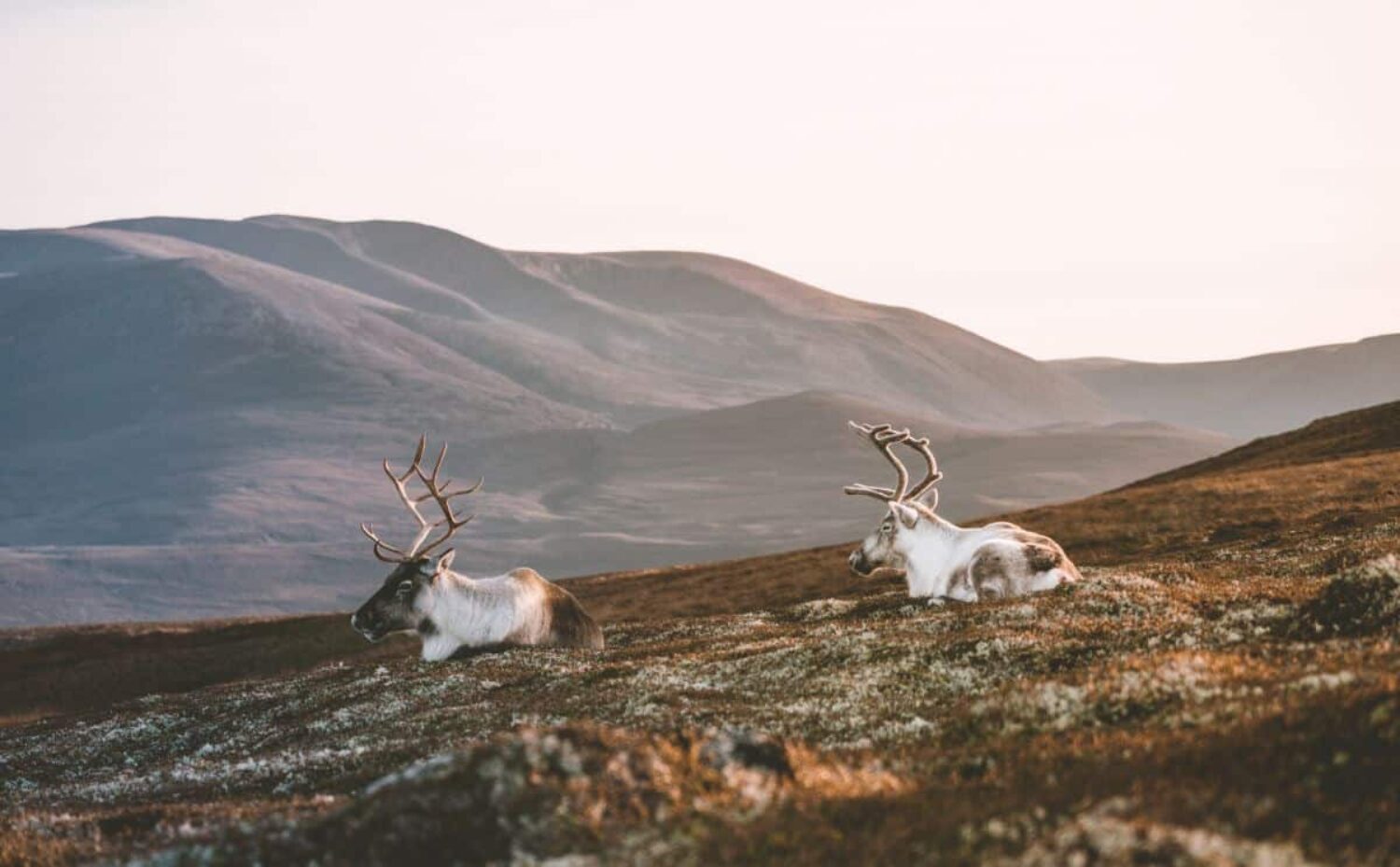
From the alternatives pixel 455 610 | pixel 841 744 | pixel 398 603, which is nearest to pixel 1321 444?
pixel 455 610

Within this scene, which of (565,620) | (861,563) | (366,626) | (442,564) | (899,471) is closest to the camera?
(366,626)

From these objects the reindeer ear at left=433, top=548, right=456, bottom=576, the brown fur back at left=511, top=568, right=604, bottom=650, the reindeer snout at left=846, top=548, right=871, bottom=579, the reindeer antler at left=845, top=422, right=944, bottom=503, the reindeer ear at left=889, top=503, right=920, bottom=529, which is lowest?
the brown fur back at left=511, top=568, right=604, bottom=650

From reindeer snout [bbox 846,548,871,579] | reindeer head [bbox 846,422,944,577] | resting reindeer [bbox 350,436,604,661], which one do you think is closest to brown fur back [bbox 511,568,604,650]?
resting reindeer [bbox 350,436,604,661]

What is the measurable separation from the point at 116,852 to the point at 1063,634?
1469 centimetres

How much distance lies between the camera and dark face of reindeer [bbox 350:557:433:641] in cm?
3197

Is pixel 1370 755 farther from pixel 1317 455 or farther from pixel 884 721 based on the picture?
pixel 1317 455

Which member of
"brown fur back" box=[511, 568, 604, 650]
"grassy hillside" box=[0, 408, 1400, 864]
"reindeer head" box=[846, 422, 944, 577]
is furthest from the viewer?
"brown fur back" box=[511, 568, 604, 650]

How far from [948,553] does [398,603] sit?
47.6 ft

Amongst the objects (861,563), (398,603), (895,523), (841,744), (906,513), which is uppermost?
(906,513)

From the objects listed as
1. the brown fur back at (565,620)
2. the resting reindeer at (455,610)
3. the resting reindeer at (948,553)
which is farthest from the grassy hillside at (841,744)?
the resting reindeer at (948,553)

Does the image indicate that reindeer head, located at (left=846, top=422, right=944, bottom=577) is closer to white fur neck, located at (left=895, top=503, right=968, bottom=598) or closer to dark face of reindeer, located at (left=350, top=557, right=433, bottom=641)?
white fur neck, located at (left=895, top=503, right=968, bottom=598)

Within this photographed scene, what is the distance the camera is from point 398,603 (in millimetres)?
32125

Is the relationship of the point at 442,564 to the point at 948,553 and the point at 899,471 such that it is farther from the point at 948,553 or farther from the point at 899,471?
the point at 899,471

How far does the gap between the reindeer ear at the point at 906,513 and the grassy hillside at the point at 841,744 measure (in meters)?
2.85
